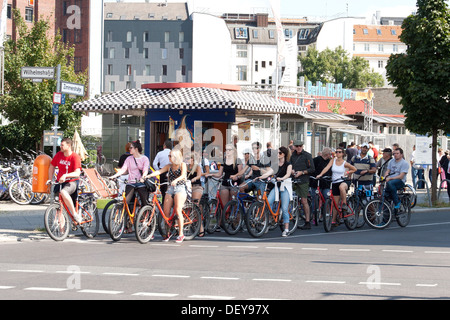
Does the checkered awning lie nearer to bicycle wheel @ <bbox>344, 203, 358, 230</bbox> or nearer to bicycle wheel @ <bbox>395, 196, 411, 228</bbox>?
bicycle wheel @ <bbox>344, 203, 358, 230</bbox>

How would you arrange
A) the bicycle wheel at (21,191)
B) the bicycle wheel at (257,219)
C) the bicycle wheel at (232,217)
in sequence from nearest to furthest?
the bicycle wheel at (257,219)
the bicycle wheel at (232,217)
the bicycle wheel at (21,191)

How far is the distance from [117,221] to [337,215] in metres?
5.34

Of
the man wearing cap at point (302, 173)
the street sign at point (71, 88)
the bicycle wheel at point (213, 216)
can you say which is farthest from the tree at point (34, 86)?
the bicycle wheel at point (213, 216)

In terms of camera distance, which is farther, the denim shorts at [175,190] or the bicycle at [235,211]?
the bicycle at [235,211]

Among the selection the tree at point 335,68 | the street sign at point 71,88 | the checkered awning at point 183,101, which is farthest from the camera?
the tree at point 335,68

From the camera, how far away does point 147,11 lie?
117m

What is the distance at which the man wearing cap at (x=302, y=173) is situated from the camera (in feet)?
56.7

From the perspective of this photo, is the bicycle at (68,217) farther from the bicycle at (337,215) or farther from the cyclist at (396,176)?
the cyclist at (396,176)

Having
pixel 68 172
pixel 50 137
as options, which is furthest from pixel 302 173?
pixel 50 137

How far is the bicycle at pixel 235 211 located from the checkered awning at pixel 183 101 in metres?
6.36

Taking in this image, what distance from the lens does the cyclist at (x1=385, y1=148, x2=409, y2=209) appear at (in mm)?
18359

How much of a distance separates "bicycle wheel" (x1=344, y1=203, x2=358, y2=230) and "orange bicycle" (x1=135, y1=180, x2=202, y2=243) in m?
3.90

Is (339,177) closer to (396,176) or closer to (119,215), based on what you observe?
(396,176)

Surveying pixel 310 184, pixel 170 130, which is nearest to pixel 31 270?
pixel 310 184
